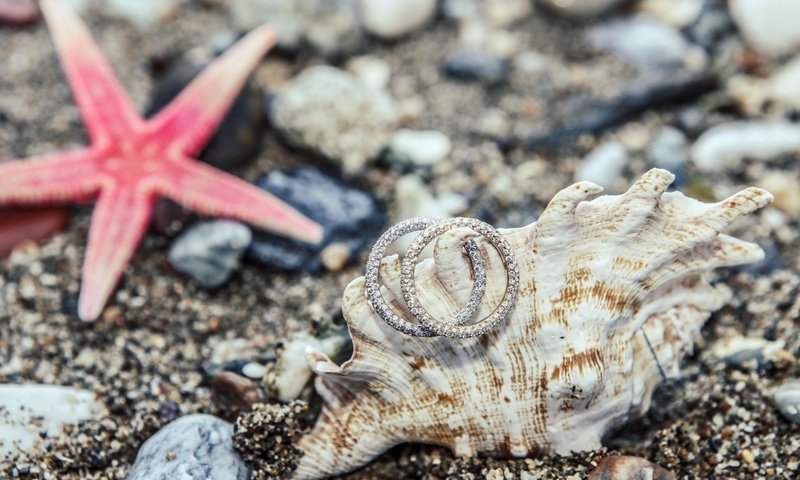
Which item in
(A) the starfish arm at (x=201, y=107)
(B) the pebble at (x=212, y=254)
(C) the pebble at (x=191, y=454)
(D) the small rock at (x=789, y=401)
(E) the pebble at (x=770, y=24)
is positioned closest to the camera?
(C) the pebble at (x=191, y=454)

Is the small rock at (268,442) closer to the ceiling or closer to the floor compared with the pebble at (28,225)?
closer to the ceiling

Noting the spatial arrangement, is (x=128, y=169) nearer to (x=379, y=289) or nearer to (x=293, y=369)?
(x=293, y=369)

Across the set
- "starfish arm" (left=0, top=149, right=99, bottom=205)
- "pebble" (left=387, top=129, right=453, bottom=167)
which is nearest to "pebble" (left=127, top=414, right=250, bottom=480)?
"starfish arm" (left=0, top=149, right=99, bottom=205)

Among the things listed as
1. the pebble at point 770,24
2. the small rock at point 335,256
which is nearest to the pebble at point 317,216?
the small rock at point 335,256

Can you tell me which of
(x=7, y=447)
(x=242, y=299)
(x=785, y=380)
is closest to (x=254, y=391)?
(x=242, y=299)

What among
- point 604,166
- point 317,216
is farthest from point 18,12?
point 604,166

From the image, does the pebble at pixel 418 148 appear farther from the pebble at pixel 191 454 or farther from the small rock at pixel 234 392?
the pebble at pixel 191 454
